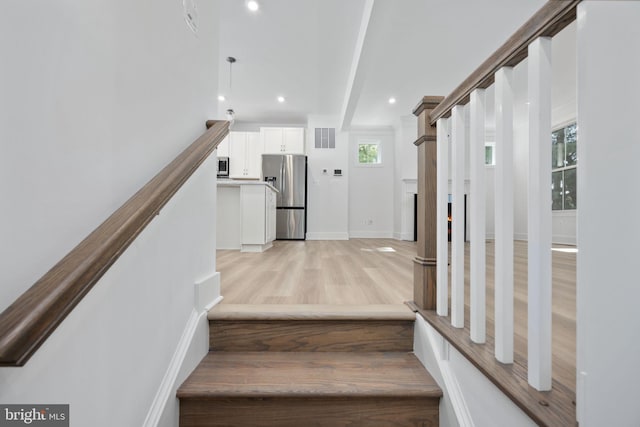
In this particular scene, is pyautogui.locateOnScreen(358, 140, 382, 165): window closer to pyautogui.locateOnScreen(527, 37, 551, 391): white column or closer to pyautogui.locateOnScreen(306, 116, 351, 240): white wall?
pyautogui.locateOnScreen(306, 116, 351, 240): white wall

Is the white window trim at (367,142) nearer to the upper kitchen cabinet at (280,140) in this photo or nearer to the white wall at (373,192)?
the white wall at (373,192)

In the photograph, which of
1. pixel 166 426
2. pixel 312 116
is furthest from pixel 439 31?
pixel 166 426

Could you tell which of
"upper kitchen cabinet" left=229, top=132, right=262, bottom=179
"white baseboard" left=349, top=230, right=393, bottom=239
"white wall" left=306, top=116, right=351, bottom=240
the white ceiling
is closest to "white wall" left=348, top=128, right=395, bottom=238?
"white baseboard" left=349, top=230, right=393, bottom=239

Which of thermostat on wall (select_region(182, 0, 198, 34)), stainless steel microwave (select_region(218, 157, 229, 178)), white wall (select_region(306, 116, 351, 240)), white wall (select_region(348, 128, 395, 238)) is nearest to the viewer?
thermostat on wall (select_region(182, 0, 198, 34))

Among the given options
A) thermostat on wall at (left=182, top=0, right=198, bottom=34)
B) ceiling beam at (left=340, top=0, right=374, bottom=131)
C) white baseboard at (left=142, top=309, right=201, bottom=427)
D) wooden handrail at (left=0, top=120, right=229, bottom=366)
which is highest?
ceiling beam at (left=340, top=0, right=374, bottom=131)

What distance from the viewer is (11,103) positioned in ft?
1.48

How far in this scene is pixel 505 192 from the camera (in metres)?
0.75

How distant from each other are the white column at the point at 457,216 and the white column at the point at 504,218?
0.20 m

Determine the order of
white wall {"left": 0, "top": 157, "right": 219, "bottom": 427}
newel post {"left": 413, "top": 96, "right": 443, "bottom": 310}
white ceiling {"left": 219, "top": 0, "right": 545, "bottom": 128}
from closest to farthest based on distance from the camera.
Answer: white wall {"left": 0, "top": 157, "right": 219, "bottom": 427}, newel post {"left": 413, "top": 96, "right": 443, "bottom": 310}, white ceiling {"left": 219, "top": 0, "right": 545, "bottom": 128}

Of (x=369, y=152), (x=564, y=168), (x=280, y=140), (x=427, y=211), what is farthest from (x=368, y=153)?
(x=427, y=211)

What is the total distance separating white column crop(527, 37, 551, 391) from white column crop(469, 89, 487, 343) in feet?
0.70

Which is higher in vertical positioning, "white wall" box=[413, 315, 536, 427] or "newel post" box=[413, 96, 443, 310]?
"newel post" box=[413, 96, 443, 310]

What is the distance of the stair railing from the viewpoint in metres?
0.61

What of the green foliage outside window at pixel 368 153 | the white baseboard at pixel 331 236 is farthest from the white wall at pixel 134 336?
the green foliage outside window at pixel 368 153
